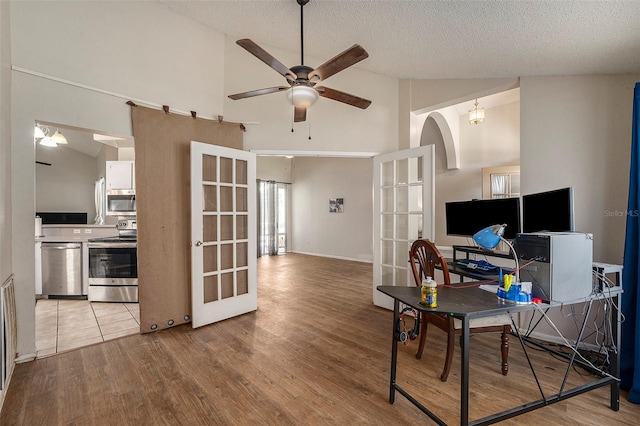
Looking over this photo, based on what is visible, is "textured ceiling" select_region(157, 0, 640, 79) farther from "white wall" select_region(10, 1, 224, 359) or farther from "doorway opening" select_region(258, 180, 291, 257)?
"doorway opening" select_region(258, 180, 291, 257)

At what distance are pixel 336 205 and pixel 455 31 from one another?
5.59 m

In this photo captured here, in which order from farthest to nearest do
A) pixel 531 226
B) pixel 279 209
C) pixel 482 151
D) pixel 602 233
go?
pixel 279 209 → pixel 482 151 → pixel 602 233 → pixel 531 226

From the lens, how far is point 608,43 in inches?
88.4

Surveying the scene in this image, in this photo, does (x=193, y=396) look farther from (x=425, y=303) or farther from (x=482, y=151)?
(x=482, y=151)

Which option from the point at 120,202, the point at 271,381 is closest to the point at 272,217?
the point at 120,202

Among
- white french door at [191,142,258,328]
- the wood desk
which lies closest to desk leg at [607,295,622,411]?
the wood desk

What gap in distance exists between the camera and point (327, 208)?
8.12 meters

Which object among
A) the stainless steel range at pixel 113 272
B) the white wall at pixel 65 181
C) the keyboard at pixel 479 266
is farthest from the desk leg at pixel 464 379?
the white wall at pixel 65 181

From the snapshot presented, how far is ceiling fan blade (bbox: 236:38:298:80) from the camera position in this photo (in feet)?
6.49

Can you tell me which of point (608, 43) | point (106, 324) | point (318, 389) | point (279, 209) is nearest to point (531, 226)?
point (608, 43)

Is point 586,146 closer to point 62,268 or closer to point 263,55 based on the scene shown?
point 263,55

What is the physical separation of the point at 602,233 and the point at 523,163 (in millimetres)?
943

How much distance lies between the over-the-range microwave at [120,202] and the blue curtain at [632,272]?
5.90m

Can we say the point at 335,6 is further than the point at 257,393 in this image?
Yes
